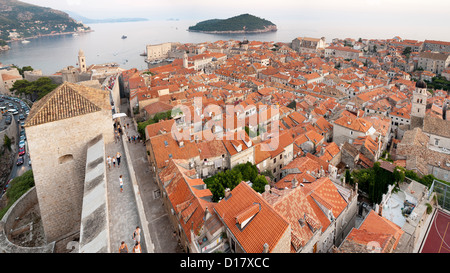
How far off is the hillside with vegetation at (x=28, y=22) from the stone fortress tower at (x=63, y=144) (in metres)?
144

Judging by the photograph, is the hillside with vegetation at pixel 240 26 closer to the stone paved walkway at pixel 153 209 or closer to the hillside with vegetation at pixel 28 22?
the hillside with vegetation at pixel 28 22

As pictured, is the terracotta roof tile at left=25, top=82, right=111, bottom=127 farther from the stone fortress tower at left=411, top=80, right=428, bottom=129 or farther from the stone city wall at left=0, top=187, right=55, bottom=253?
the stone fortress tower at left=411, top=80, right=428, bottom=129

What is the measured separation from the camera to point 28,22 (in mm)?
145625

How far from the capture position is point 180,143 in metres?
15.4

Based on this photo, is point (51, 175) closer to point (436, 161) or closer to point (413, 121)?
point (436, 161)

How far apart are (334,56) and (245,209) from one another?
267ft

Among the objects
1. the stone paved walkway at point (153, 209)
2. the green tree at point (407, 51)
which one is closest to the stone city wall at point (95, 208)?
the stone paved walkway at point (153, 209)

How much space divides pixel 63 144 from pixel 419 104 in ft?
107

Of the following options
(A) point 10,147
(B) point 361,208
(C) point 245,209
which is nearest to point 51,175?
(C) point 245,209

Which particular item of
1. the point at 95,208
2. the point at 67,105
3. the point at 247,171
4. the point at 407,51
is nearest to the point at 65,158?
the point at 67,105

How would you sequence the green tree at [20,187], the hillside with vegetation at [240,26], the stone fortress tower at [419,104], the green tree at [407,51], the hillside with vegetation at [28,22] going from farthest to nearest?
1. the hillside with vegetation at [240,26]
2. the hillside with vegetation at [28,22]
3. the green tree at [407,51]
4. the stone fortress tower at [419,104]
5. the green tree at [20,187]

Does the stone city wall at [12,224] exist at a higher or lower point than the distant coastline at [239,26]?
lower

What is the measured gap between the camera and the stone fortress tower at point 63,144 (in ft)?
33.9

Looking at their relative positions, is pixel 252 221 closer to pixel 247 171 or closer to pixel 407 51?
pixel 247 171
